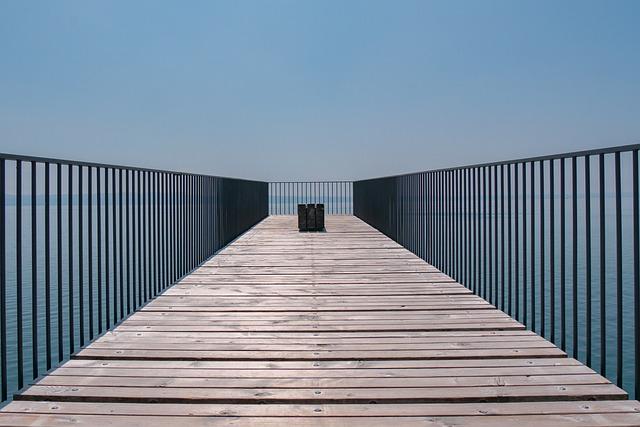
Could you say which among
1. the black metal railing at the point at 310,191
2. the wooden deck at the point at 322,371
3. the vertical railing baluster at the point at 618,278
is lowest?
the wooden deck at the point at 322,371

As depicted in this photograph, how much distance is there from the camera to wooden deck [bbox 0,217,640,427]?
1937 mm

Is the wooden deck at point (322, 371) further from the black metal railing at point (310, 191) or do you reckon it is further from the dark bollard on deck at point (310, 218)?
the black metal railing at point (310, 191)

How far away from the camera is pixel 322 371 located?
7.69 ft

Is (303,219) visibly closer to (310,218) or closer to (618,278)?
(310,218)

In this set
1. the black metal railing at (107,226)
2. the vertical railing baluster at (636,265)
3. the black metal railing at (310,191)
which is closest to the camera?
the vertical railing baluster at (636,265)

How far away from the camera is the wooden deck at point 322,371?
6.35 ft

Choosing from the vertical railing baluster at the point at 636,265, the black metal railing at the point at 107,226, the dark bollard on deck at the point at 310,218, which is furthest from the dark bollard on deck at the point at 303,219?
the vertical railing baluster at the point at 636,265

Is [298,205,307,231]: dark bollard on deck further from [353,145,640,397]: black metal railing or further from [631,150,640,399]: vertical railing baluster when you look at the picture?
[631,150,640,399]: vertical railing baluster

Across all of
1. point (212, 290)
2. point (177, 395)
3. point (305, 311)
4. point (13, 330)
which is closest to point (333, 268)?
point (212, 290)

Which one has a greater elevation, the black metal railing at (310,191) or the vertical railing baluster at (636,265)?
the black metal railing at (310,191)

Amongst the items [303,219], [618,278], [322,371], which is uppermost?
[303,219]

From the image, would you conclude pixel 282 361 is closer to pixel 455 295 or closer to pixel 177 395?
pixel 177 395

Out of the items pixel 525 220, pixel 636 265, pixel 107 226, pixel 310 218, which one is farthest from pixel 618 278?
pixel 310 218

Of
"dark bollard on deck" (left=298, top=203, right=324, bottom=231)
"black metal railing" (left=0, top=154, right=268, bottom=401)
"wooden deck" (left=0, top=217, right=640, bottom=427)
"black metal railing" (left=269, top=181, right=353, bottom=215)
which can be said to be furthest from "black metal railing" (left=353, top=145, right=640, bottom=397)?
"black metal railing" (left=269, top=181, right=353, bottom=215)
